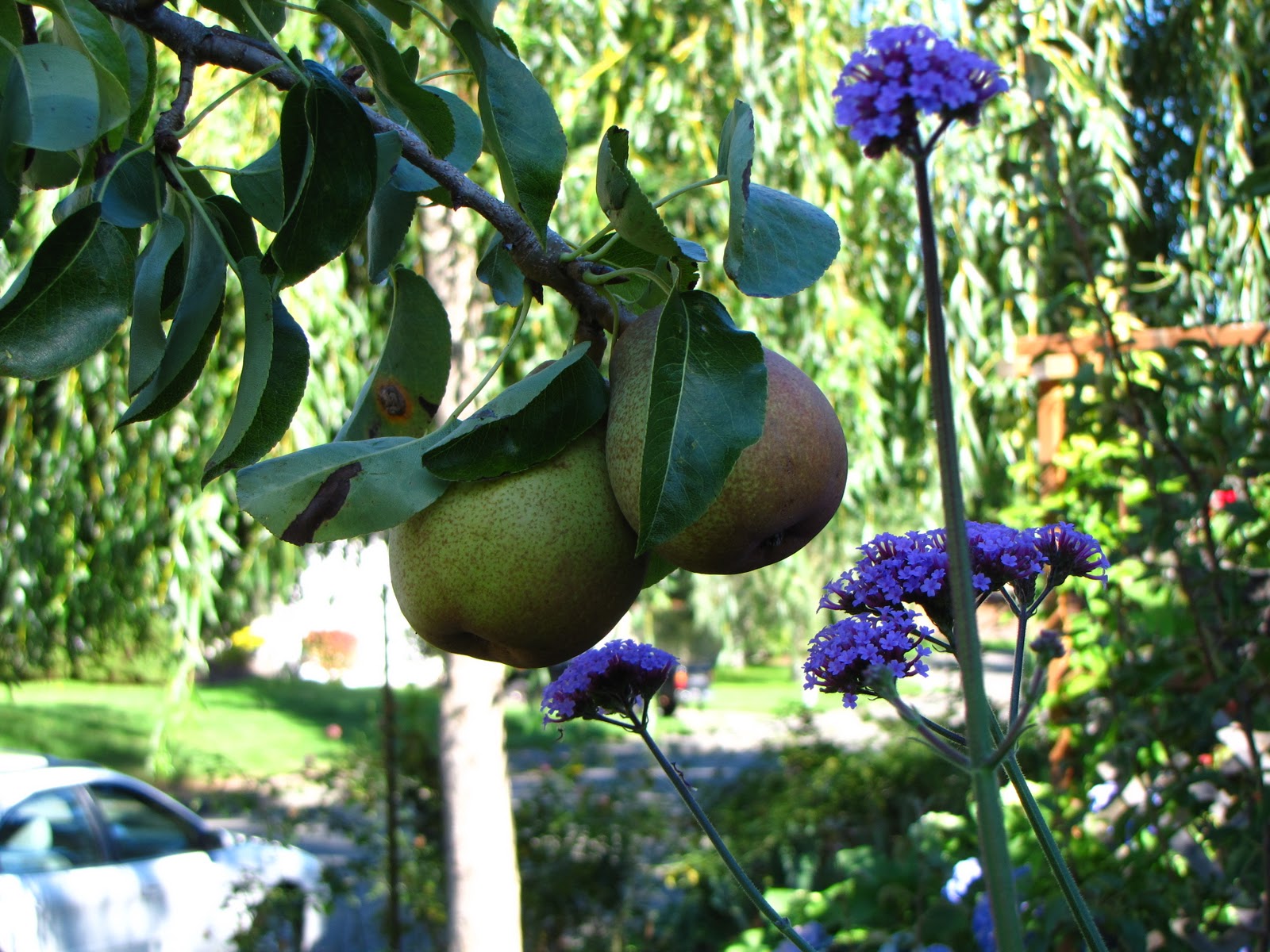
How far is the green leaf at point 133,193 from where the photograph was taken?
0.75 metres

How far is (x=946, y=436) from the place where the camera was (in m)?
0.43

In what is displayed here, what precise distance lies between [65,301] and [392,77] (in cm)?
26

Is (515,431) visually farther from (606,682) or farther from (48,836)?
(48,836)

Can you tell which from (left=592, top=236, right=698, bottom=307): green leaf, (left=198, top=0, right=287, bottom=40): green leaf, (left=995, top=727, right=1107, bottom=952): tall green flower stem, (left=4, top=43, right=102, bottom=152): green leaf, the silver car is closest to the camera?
(left=995, top=727, right=1107, bottom=952): tall green flower stem

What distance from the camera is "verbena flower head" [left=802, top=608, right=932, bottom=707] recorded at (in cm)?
56

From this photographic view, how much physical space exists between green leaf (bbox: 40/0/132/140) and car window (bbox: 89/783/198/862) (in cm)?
531

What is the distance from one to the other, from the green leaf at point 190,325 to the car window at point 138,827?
17.1ft

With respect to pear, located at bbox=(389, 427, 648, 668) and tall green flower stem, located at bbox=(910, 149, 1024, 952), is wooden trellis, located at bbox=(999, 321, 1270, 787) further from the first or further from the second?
tall green flower stem, located at bbox=(910, 149, 1024, 952)

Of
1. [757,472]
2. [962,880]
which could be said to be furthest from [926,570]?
[962,880]

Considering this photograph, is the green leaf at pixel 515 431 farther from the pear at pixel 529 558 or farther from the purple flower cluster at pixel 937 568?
the purple flower cluster at pixel 937 568

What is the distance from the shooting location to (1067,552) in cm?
69

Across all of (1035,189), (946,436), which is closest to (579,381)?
(946,436)

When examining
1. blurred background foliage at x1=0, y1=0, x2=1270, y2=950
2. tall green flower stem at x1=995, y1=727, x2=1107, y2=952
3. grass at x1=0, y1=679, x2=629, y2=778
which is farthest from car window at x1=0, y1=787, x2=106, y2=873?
tall green flower stem at x1=995, y1=727, x2=1107, y2=952

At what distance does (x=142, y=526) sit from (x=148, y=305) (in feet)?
10.7
